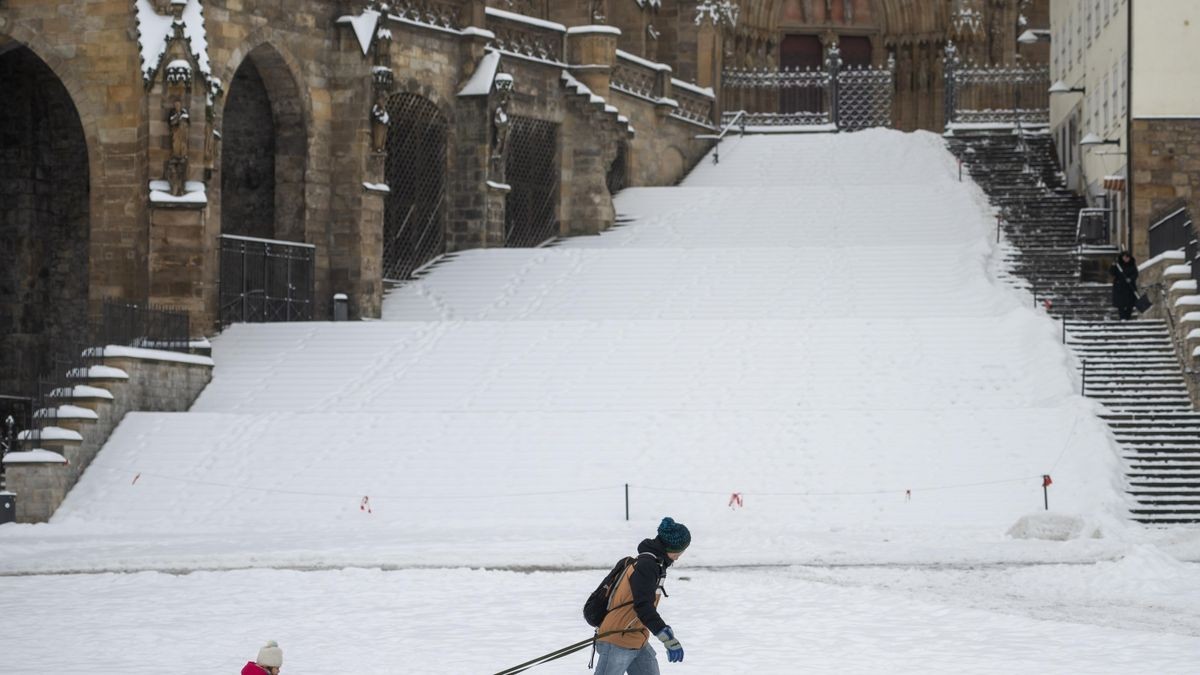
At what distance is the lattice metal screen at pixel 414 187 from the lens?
3888 cm

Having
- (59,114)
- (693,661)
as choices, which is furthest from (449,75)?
(693,661)

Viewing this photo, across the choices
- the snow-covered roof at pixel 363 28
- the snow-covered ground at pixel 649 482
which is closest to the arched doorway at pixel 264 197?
the snow-covered roof at pixel 363 28

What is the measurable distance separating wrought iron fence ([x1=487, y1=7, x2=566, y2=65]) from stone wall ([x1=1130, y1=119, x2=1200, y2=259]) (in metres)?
12.6

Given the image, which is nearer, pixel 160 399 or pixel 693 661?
pixel 693 661

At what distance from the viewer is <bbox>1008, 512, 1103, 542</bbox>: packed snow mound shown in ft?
69.5

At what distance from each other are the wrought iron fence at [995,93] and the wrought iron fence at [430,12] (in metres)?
15.0

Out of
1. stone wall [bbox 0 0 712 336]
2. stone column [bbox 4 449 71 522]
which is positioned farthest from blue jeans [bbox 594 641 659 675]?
stone wall [bbox 0 0 712 336]

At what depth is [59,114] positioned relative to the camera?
118 feet

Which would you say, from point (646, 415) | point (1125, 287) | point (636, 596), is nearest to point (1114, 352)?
point (1125, 287)

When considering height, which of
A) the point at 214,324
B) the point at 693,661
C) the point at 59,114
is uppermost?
the point at 59,114

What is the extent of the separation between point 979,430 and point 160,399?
11575 mm

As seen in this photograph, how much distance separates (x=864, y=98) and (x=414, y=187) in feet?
58.5

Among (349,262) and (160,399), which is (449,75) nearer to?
(349,262)

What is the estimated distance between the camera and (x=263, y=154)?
35.9 meters
